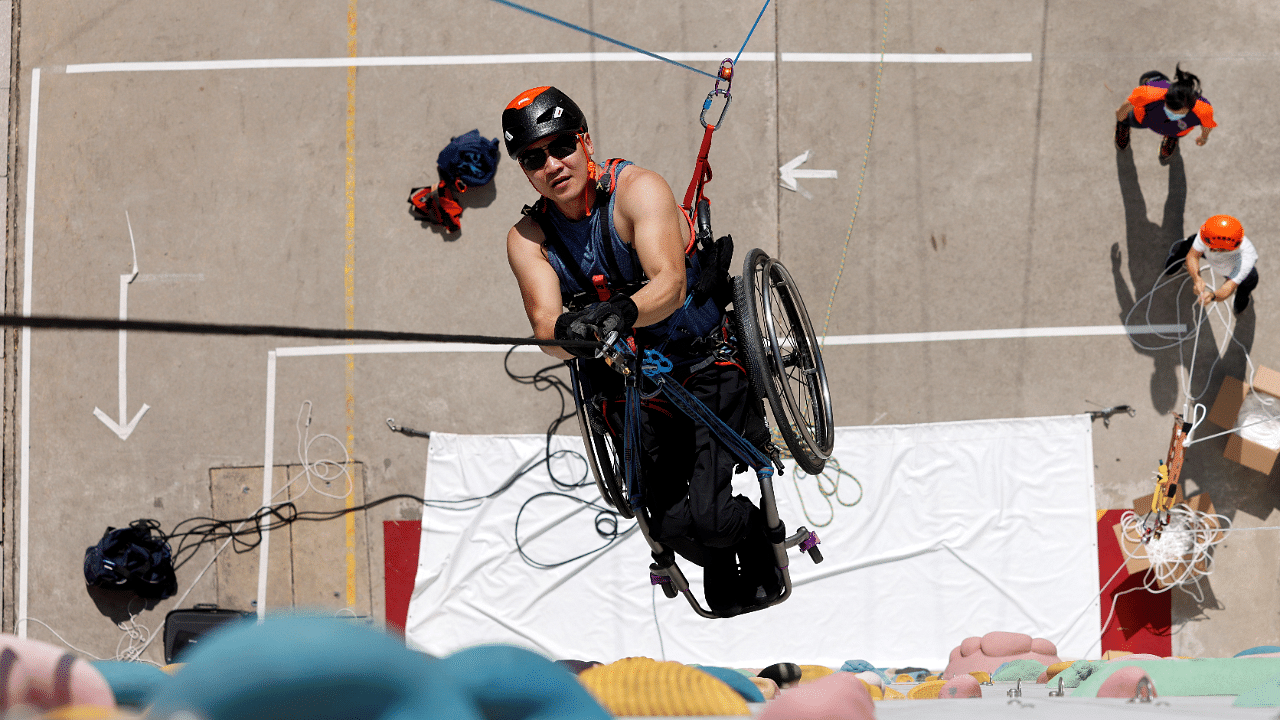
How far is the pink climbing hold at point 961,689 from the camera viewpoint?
146 inches

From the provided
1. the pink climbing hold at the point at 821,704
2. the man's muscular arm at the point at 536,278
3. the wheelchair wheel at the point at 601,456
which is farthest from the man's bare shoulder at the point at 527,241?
the pink climbing hold at the point at 821,704

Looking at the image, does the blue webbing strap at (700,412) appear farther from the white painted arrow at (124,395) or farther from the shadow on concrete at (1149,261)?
the white painted arrow at (124,395)

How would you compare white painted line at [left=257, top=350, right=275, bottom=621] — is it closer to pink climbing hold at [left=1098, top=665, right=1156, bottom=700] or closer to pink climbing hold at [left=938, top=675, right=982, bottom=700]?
pink climbing hold at [left=938, top=675, right=982, bottom=700]

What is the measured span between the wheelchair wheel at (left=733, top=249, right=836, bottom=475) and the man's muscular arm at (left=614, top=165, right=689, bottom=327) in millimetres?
348

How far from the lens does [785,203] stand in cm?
636

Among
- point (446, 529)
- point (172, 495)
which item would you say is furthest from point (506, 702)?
point (172, 495)

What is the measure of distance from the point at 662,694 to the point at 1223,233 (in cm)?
540

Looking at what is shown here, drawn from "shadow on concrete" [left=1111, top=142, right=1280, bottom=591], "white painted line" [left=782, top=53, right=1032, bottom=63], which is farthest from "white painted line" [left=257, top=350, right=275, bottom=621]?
"shadow on concrete" [left=1111, top=142, right=1280, bottom=591]

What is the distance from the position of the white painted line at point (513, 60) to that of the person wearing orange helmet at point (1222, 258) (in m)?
1.83

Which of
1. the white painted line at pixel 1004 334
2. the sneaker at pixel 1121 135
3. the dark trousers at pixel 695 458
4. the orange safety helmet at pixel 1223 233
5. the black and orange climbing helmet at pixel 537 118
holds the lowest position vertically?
the dark trousers at pixel 695 458

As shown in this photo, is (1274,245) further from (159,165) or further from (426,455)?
(159,165)

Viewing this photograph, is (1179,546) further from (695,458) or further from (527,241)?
(527,241)

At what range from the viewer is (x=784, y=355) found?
4.63m

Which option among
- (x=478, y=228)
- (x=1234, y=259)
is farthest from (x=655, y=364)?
(x=1234, y=259)
